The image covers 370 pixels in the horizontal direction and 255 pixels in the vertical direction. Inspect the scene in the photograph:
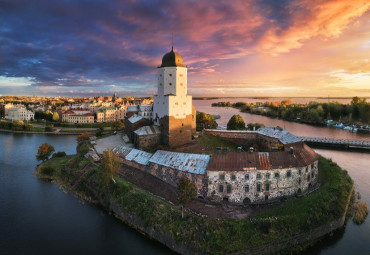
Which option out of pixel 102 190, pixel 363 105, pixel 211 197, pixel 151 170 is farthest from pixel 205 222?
pixel 363 105

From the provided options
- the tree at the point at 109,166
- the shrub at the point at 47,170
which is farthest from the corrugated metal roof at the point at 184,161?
the shrub at the point at 47,170

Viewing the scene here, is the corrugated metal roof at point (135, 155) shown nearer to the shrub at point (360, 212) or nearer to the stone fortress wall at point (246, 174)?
the stone fortress wall at point (246, 174)

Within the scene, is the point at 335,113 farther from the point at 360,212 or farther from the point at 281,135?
the point at 360,212

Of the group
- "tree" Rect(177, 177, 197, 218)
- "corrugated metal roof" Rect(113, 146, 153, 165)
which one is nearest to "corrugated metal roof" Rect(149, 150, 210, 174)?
"corrugated metal roof" Rect(113, 146, 153, 165)

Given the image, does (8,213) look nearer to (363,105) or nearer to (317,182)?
(317,182)

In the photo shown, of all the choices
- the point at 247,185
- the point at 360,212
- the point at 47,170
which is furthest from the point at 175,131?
the point at 360,212

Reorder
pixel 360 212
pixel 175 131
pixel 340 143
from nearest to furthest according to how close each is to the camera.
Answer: pixel 360 212, pixel 175 131, pixel 340 143

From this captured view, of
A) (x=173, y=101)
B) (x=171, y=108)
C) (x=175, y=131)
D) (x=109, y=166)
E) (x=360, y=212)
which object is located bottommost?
A: (x=360, y=212)
